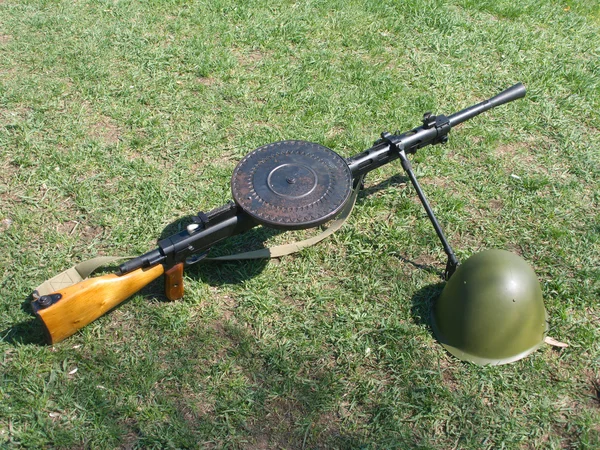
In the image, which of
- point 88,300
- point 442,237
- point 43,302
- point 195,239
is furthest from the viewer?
point 442,237

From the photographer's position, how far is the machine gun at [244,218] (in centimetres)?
335

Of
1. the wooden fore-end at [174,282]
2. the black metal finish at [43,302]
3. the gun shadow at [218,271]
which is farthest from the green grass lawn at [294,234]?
the black metal finish at [43,302]

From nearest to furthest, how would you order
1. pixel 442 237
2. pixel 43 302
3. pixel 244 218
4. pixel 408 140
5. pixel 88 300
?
pixel 43 302
pixel 88 300
pixel 244 218
pixel 442 237
pixel 408 140

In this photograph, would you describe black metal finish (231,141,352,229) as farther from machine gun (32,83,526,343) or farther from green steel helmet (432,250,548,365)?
green steel helmet (432,250,548,365)

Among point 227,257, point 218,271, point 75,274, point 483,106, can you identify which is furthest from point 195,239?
point 483,106

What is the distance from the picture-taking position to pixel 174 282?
12.0ft

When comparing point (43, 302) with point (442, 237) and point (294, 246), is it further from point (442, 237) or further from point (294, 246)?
point (442, 237)

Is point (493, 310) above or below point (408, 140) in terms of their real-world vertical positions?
below

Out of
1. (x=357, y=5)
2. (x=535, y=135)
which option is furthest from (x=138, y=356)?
(x=357, y=5)

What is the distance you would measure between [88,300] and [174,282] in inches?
20.6

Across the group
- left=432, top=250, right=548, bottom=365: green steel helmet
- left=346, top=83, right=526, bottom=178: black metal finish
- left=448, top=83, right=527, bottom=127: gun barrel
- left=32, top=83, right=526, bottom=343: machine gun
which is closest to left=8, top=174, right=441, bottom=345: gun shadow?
left=32, top=83, right=526, bottom=343: machine gun

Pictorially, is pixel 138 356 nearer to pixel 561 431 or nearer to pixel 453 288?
pixel 453 288

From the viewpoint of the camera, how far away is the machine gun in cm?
335

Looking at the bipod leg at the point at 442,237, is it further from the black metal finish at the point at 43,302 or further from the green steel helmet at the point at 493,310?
the black metal finish at the point at 43,302
